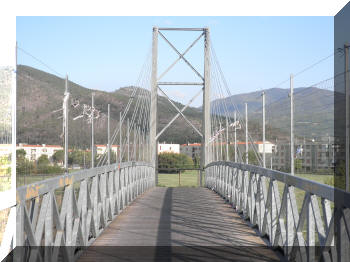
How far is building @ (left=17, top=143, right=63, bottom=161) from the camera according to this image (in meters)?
4.29

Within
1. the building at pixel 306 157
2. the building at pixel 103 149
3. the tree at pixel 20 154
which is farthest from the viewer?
the building at pixel 306 157

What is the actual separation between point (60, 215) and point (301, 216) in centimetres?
160

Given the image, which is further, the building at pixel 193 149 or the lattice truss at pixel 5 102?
the building at pixel 193 149

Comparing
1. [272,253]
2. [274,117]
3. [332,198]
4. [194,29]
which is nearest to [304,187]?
[332,198]

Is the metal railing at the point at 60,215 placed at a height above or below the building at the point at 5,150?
below

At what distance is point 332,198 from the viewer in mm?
3303

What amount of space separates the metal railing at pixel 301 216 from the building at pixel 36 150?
1.87 m

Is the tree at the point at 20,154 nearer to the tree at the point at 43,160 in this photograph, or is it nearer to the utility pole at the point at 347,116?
the tree at the point at 43,160

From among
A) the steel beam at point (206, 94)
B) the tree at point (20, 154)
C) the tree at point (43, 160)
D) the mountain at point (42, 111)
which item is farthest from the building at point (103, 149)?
the steel beam at point (206, 94)

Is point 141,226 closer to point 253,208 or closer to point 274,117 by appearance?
point 253,208

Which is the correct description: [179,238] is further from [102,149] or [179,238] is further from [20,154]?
[102,149]

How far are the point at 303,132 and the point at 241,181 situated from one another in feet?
9.49

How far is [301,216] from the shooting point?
13.1ft

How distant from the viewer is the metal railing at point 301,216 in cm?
316
